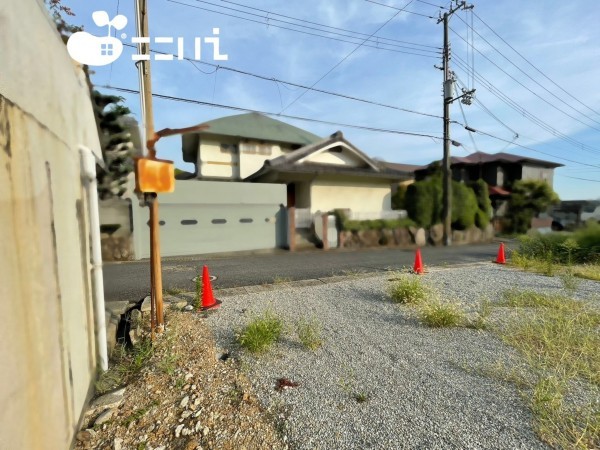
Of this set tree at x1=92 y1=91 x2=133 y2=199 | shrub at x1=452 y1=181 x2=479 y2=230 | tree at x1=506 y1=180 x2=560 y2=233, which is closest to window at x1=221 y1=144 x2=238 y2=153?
tree at x1=92 y1=91 x2=133 y2=199

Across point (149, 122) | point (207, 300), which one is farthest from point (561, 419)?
point (149, 122)

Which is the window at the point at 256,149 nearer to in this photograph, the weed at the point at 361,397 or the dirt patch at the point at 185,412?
the dirt patch at the point at 185,412

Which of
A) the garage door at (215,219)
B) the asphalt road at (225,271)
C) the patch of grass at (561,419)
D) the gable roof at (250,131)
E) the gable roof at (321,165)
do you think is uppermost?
the gable roof at (250,131)

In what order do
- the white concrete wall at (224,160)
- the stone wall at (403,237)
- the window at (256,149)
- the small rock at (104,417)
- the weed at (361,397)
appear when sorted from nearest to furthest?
the small rock at (104,417), the weed at (361,397), the stone wall at (403,237), the white concrete wall at (224,160), the window at (256,149)

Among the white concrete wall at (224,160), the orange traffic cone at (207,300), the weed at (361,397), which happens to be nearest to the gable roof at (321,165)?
the white concrete wall at (224,160)

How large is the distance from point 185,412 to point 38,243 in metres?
1.46

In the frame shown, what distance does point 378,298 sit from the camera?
4.42 metres

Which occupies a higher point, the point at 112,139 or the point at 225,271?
the point at 112,139

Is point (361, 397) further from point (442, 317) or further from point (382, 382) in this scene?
point (442, 317)

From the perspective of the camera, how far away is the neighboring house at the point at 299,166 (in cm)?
1305

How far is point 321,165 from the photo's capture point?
1338 cm

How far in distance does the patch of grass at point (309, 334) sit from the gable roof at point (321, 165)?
944cm

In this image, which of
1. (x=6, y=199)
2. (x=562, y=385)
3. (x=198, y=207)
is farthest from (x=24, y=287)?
(x=198, y=207)

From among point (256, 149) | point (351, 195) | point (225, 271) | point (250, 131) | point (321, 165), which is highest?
point (250, 131)
